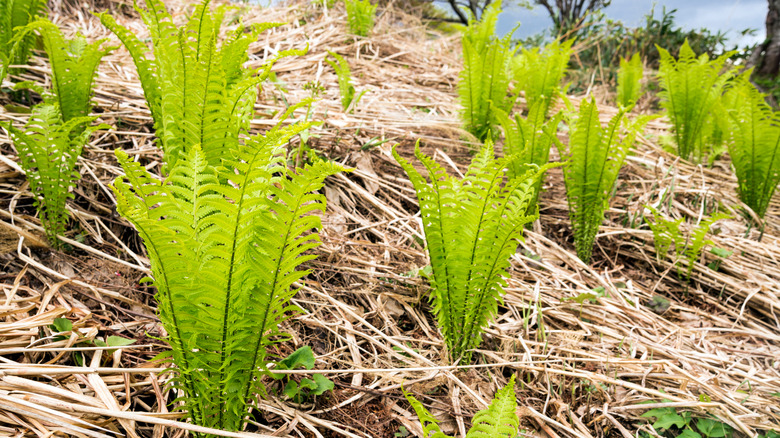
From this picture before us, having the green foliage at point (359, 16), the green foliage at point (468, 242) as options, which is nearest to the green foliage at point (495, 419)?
the green foliage at point (468, 242)

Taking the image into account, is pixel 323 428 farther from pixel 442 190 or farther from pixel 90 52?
pixel 90 52

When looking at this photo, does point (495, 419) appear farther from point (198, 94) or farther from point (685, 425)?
point (198, 94)

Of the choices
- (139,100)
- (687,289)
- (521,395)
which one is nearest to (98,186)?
(139,100)

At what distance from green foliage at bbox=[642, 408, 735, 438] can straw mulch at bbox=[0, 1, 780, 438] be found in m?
0.03

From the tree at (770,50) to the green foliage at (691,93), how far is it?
9.68ft

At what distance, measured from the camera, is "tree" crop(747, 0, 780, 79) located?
16.7 ft

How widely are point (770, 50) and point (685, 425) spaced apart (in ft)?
19.5

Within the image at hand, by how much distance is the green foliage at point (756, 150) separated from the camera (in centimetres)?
258

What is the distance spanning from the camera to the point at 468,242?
4.54 ft

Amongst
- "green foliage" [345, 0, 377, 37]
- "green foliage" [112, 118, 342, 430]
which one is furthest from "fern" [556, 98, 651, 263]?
"green foliage" [345, 0, 377, 37]

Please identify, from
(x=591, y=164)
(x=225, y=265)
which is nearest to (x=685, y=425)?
(x=591, y=164)

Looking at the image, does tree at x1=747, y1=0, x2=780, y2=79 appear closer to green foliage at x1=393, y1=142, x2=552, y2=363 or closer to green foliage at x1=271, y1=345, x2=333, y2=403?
green foliage at x1=393, y1=142, x2=552, y2=363

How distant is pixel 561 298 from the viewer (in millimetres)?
1952

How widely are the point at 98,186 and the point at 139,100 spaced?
0.76 m
